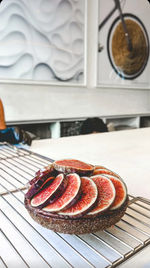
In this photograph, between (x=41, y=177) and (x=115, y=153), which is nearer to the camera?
(x=41, y=177)

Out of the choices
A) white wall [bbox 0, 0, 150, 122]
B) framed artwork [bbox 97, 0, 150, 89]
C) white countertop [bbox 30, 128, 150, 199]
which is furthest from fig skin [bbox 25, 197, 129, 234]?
framed artwork [bbox 97, 0, 150, 89]

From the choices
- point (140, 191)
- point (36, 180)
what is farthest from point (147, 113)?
point (36, 180)

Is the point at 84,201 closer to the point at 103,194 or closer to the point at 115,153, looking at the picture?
the point at 103,194

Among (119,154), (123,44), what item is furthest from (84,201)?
(123,44)

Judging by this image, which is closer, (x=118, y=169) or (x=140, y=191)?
(x=140, y=191)

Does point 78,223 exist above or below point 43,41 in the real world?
below

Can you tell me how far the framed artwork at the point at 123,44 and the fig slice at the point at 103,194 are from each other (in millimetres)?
2242

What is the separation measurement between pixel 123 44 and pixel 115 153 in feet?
7.25

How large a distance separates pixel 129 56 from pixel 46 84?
50.8 inches

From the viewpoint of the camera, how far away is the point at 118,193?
0.38 m

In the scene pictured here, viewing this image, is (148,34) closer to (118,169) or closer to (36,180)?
(118,169)

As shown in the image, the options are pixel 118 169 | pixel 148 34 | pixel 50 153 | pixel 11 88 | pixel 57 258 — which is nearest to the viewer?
pixel 57 258

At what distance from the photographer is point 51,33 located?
2092 millimetres

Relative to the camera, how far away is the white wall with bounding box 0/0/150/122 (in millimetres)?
1984
